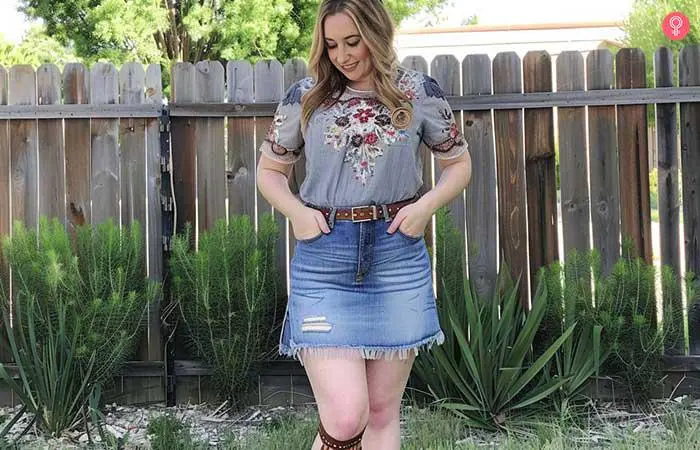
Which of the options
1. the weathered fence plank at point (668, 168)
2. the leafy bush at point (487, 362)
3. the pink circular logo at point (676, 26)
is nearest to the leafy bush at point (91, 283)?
the leafy bush at point (487, 362)

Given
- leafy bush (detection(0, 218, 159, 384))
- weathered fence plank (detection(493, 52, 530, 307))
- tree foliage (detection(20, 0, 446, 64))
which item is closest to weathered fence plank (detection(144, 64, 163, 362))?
leafy bush (detection(0, 218, 159, 384))

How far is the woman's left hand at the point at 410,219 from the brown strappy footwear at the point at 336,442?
605 mm

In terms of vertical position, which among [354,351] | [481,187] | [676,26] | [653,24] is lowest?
[354,351]

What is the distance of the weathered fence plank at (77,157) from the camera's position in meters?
4.61

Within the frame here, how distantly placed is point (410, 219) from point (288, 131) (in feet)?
1.60

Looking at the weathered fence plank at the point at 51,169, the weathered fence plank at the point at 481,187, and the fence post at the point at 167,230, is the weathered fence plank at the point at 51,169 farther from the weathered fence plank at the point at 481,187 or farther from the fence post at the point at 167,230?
the weathered fence plank at the point at 481,187

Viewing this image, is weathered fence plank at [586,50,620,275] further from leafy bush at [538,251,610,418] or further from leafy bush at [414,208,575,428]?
leafy bush at [414,208,575,428]

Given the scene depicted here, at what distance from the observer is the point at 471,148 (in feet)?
14.9

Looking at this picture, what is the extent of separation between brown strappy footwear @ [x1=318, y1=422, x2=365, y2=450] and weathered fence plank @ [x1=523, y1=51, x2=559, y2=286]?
2419 millimetres

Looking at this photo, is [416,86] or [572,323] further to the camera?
[572,323]

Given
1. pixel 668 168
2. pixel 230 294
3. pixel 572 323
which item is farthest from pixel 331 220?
pixel 668 168

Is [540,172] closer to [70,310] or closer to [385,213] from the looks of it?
[385,213]

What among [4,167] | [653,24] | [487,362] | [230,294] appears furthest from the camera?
[653,24]

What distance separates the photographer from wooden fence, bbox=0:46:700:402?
4457 millimetres
